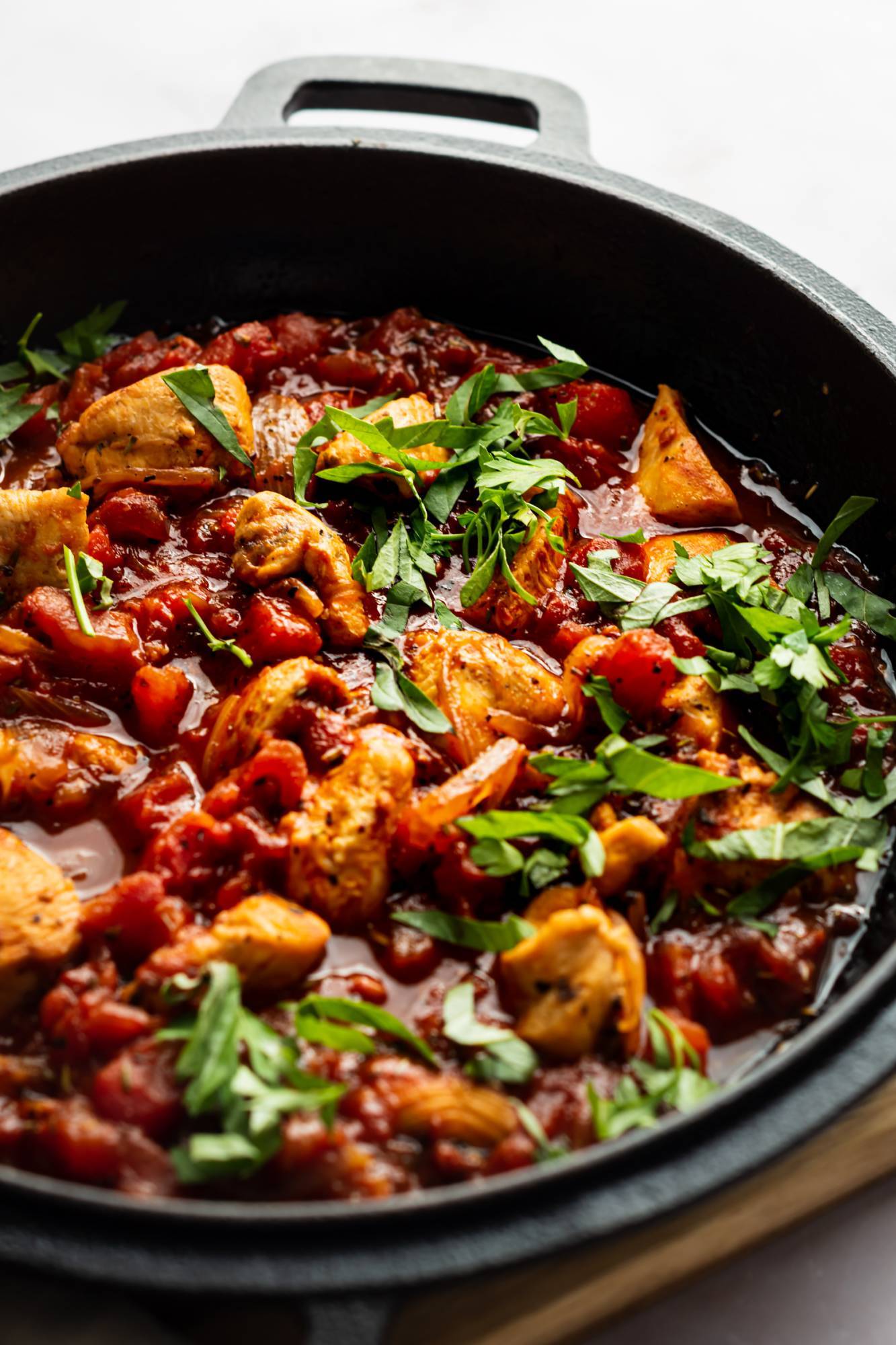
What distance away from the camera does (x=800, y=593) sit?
158 inches

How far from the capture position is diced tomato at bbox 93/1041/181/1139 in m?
2.73

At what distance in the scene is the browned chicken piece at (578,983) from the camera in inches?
114

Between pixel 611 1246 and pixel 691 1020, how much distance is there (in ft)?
1.88

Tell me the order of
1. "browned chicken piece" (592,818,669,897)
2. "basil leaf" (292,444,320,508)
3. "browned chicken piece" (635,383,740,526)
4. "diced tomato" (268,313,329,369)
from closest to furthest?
"browned chicken piece" (592,818,669,897)
"basil leaf" (292,444,320,508)
"browned chicken piece" (635,383,740,526)
"diced tomato" (268,313,329,369)

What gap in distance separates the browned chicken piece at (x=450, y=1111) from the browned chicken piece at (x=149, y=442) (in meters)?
2.22

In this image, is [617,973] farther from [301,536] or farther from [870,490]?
[870,490]

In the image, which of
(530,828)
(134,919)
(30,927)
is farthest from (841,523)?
(30,927)

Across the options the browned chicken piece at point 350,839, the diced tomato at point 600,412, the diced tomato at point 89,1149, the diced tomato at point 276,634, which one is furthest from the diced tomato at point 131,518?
the diced tomato at point 89,1149

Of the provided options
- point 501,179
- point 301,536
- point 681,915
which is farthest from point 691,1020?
point 501,179

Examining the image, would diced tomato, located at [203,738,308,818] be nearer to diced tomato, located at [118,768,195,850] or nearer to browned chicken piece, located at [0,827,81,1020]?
diced tomato, located at [118,768,195,850]

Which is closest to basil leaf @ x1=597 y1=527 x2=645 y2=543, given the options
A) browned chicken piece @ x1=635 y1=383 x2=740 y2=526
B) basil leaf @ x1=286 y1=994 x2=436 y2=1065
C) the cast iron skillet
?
browned chicken piece @ x1=635 y1=383 x2=740 y2=526

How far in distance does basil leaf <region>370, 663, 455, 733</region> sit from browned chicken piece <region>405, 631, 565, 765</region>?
4 cm

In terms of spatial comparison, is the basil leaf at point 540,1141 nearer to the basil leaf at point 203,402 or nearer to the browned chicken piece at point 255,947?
the browned chicken piece at point 255,947

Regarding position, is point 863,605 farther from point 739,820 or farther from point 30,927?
point 30,927
